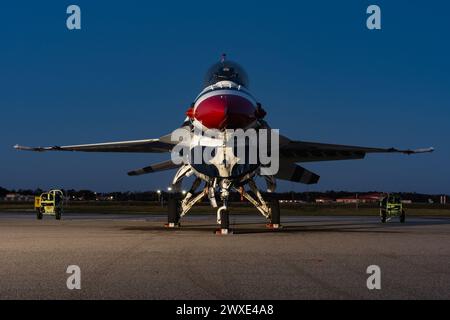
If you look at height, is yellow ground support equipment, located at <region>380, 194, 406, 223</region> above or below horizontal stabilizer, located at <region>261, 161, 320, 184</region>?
below

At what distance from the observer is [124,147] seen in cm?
2303

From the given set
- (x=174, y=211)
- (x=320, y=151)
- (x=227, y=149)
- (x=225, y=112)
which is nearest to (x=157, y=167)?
(x=174, y=211)

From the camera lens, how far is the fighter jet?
16.3 metres

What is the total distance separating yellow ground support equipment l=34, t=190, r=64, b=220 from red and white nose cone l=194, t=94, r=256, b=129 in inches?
610

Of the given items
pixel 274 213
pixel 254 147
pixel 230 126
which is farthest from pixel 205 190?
pixel 230 126

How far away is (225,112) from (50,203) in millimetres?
16940

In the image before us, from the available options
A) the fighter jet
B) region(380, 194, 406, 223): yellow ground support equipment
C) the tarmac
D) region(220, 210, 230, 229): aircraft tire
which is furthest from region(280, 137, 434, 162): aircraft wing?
the tarmac

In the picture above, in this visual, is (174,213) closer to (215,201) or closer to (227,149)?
(215,201)

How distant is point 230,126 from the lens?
16.1 metres

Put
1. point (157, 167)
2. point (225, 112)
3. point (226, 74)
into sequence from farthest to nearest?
point (157, 167), point (226, 74), point (225, 112)

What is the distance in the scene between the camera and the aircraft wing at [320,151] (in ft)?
70.6

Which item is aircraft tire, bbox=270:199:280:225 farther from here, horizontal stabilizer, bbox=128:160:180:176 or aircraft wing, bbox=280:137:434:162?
horizontal stabilizer, bbox=128:160:180:176

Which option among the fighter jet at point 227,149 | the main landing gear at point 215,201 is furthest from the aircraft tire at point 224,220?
the main landing gear at point 215,201
